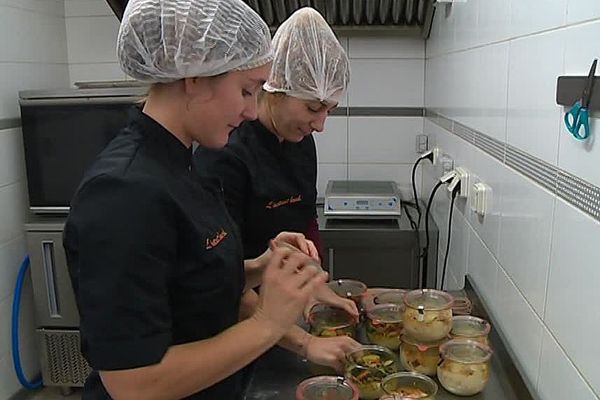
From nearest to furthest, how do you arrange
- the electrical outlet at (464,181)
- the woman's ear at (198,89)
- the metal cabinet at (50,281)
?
the woman's ear at (198,89), the electrical outlet at (464,181), the metal cabinet at (50,281)

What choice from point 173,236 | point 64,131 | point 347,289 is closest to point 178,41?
point 173,236

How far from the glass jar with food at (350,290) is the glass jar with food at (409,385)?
0.34 metres

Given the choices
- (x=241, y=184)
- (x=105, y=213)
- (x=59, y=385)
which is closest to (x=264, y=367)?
(x=241, y=184)

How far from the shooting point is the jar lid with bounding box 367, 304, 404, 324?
1.27m

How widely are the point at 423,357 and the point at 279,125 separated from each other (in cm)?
70

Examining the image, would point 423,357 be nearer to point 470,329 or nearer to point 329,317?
point 470,329

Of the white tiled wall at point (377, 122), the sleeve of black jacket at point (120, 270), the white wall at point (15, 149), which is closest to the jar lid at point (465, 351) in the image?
the sleeve of black jacket at point (120, 270)

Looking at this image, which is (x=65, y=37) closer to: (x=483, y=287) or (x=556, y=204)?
(x=483, y=287)

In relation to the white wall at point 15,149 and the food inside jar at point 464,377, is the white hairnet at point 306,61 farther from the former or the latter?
the white wall at point 15,149

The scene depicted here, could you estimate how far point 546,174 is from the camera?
1037mm

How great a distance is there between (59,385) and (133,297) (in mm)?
2162

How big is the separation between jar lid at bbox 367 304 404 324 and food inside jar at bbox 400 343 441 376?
117mm

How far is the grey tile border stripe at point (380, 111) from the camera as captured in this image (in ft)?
9.53

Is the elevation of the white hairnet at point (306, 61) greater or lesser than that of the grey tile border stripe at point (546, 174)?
greater
